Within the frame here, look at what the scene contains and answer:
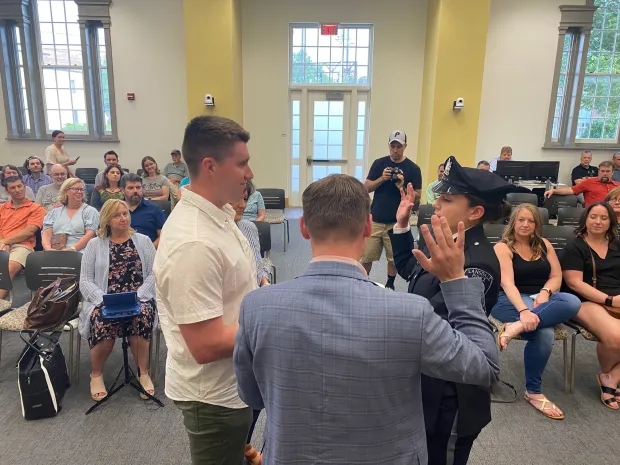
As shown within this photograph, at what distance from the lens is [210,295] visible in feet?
3.63

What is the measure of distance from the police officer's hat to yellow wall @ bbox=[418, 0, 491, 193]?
19.8ft

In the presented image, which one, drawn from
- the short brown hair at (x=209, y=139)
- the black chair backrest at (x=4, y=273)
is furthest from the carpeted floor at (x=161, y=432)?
the short brown hair at (x=209, y=139)

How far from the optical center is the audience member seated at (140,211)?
3.88 meters

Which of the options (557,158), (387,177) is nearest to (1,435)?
(387,177)

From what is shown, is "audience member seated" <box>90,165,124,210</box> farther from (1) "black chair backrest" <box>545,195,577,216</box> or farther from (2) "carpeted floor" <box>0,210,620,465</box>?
(1) "black chair backrest" <box>545,195,577,216</box>

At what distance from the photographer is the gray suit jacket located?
31.9 inches

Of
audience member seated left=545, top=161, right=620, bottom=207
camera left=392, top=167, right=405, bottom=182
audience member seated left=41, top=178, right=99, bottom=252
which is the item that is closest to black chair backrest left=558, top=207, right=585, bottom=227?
audience member seated left=545, top=161, right=620, bottom=207

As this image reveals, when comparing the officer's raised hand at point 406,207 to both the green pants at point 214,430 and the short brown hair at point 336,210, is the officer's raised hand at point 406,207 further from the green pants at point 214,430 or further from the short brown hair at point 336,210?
the green pants at point 214,430

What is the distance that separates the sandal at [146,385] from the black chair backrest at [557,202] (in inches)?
202

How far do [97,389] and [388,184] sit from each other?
283cm

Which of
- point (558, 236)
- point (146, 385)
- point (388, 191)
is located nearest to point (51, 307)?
point (146, 385)

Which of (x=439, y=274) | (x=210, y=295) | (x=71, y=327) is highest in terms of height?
(x=439, y=274)

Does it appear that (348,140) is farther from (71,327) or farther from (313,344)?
(313,344)

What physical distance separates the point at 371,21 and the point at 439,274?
834 cm
